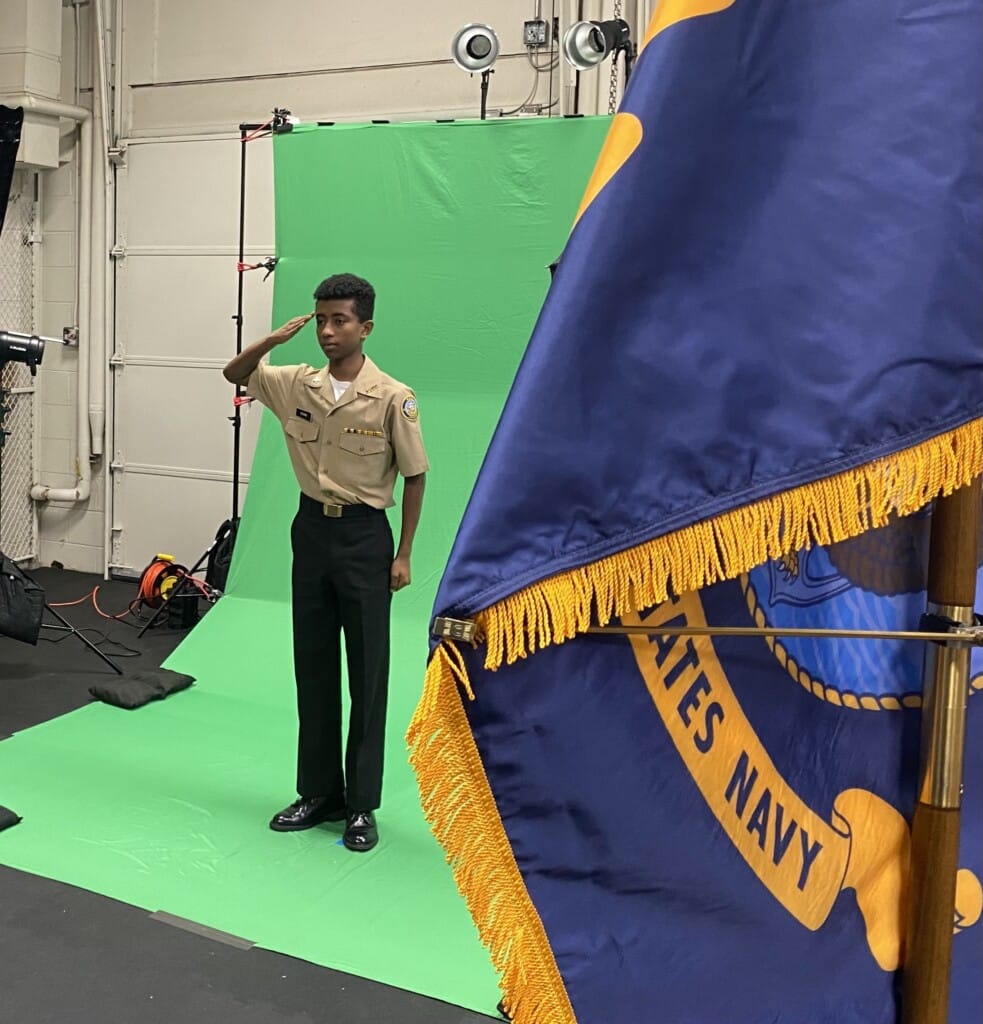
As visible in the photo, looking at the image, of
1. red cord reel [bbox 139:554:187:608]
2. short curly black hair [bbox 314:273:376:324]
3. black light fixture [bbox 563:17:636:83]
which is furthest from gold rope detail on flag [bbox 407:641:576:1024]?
red cord reel [bbox 139:554:187:608]

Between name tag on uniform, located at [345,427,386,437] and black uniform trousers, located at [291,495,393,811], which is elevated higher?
name tag on uniform, located at [345,427,386,437]

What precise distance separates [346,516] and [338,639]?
390 mm

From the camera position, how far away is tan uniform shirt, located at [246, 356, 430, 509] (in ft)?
9.80

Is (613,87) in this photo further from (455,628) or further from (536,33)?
(455,628)

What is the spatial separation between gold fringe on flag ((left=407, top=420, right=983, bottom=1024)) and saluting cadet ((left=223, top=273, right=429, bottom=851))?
2076 mm

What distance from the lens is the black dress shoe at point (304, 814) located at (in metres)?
3.21

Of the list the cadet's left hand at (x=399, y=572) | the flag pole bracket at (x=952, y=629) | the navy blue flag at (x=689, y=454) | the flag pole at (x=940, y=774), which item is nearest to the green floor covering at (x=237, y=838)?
the cadet's left hand at (x=399, y=572)

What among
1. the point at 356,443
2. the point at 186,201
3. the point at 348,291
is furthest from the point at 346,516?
the point at 186,201

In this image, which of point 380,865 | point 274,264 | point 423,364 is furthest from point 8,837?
point 274,264

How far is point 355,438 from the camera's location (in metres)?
2.98

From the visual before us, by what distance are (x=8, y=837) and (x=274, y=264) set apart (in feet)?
9.31

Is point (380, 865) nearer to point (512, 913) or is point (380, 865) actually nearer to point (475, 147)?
point (512, 913)

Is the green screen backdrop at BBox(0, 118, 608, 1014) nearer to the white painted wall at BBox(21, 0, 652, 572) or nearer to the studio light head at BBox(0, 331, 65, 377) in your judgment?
the white painted wall at BBox(21, 0, 652, 572)

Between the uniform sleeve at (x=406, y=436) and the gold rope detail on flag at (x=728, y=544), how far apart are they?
207cm
